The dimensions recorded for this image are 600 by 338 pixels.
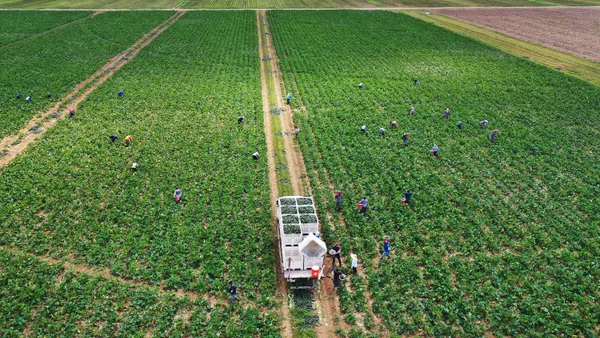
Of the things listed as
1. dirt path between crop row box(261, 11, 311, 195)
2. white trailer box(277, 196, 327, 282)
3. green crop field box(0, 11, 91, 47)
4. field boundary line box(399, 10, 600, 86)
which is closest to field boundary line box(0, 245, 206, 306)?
white trailer box(277, 196, 327, 282)

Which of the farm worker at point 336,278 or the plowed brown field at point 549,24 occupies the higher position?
the plowed brown field at point 549,24

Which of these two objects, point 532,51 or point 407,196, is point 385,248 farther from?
point 532,51

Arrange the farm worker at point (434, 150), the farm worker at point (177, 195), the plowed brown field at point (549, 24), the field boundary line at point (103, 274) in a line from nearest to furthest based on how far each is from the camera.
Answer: the field boundary line at point (103, 274) < the farm worker at point (177, 195) < the farm worker at point (434, 150) < the plowed brown field at point (549, 24)

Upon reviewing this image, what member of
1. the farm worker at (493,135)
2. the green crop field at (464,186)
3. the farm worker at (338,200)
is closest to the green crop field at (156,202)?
the farm worker at (338,200)

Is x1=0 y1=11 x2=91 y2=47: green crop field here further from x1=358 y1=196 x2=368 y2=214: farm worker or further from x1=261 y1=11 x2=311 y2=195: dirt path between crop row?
x1=358 y1=196 x2=368 y2=214: farm worker

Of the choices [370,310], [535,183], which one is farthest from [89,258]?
[535,183]

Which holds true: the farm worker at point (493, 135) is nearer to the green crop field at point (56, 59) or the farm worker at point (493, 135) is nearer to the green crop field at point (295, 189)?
the green crop field at point (295, 189)

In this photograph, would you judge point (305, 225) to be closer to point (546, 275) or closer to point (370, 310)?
point (370, 310)
